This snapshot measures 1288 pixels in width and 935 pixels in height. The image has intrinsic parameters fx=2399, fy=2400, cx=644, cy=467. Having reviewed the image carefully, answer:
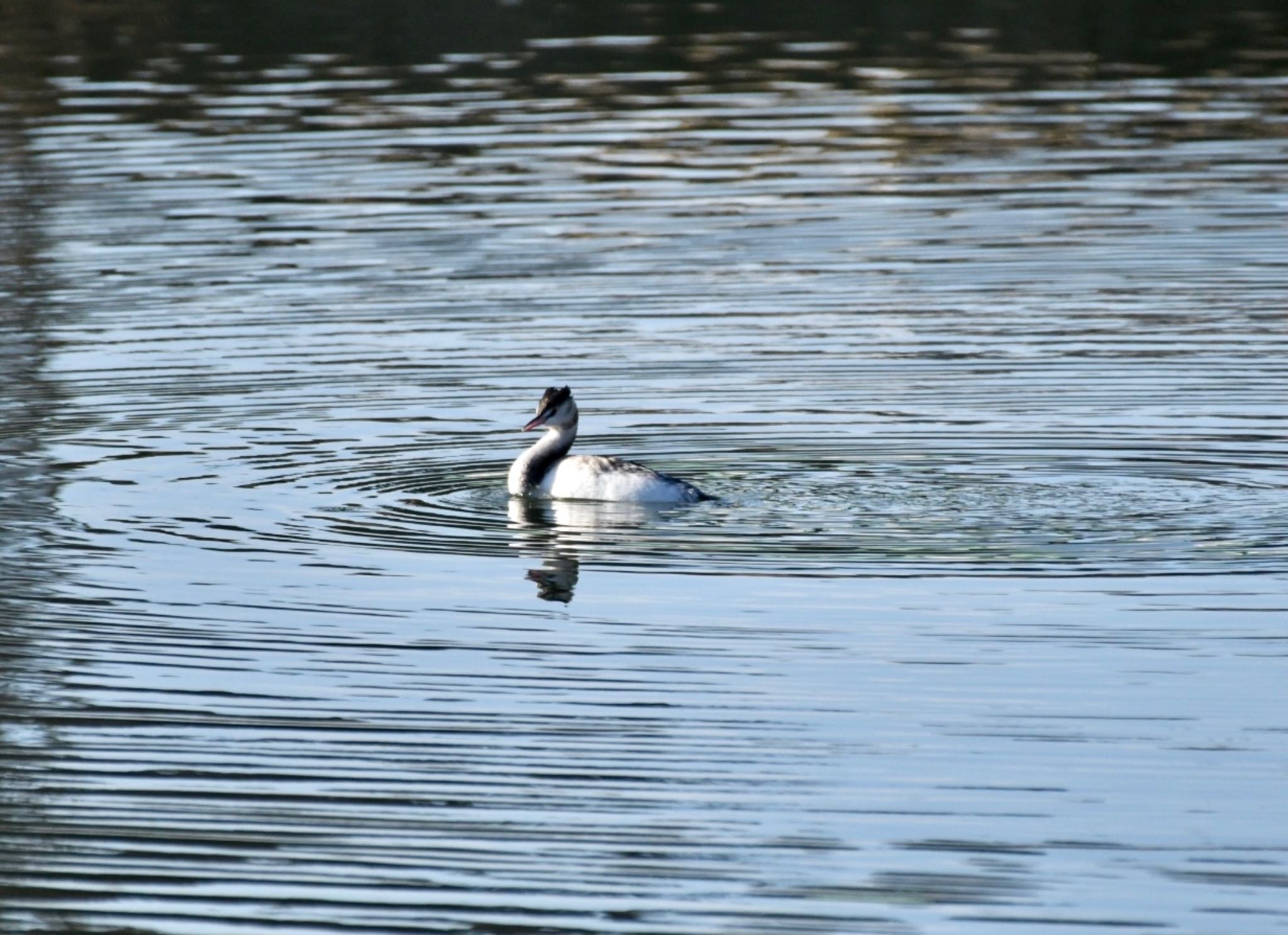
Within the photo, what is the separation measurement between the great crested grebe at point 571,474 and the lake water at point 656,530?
0.14m

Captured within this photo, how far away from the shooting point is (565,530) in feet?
46.4

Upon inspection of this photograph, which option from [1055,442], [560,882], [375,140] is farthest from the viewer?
[375,140]

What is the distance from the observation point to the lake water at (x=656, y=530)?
875 cm

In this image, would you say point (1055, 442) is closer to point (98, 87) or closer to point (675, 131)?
point (675, 131)

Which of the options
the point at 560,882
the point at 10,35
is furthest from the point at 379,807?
the point at 10,35

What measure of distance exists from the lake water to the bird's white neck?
0.34 m

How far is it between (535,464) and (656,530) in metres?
1.39

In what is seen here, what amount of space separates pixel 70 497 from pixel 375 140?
610 inches

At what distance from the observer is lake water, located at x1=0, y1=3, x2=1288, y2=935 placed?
28.7 ft

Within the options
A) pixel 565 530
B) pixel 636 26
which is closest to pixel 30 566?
pixel 565 530

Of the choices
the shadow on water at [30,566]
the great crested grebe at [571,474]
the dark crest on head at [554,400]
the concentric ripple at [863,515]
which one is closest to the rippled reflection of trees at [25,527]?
the shadow on water at [30,566]

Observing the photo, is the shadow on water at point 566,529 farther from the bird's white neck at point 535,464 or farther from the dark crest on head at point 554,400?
the dark crest on head at point 554,400

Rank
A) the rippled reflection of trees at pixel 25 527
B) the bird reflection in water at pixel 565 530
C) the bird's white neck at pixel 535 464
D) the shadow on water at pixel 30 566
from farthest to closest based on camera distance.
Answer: the bird's white neck at pixel 535 464, the bird reflection in water at pixel 565 530, the rippled reflection of trees at pixel 25 527, the shadow on water at pixel 30 566

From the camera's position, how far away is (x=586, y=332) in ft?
65.9
